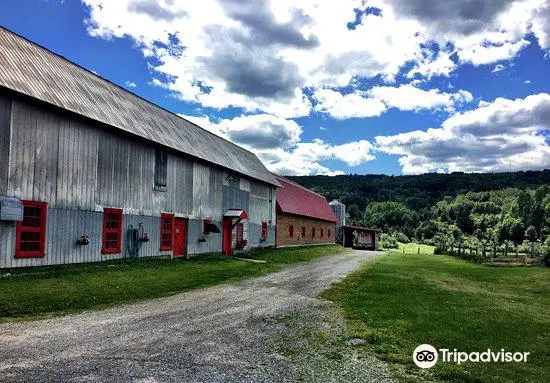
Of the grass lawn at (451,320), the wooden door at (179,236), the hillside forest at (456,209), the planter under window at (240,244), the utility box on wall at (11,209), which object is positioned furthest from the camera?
the hillside forest at (456,209)

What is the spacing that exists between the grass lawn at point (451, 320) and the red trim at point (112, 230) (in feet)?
31.4

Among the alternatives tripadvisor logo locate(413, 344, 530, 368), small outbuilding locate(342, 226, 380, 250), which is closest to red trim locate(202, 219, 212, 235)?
tripadvisor logo locate(413, 344, 530, 368)

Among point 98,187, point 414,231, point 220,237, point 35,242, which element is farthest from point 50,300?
point 414,231

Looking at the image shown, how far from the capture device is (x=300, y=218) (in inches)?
1850

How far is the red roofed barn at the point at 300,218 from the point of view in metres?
42.0

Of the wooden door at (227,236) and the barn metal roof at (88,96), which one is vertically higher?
the barn metal roof at (88,96)

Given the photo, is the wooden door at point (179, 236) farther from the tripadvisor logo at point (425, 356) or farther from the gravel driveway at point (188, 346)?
the tripadvisor logo at point (425, 356)

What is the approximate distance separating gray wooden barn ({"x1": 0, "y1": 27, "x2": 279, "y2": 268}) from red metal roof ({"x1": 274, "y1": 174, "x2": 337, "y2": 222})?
14.6 metres

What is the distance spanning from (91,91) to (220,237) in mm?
12945

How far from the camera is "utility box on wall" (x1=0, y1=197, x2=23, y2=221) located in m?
14.2

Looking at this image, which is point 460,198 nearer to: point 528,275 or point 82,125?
point 528,275

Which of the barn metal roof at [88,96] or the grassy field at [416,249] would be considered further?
the grassy field at [416,249]

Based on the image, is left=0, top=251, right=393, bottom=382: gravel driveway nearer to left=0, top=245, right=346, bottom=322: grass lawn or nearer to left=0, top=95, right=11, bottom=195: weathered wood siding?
left=0, top=245, right=346, bottom=322: grass lawn

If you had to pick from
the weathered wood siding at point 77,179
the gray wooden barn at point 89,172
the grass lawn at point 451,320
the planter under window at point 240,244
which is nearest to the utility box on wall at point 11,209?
the gray wooden barn at point 89,172
